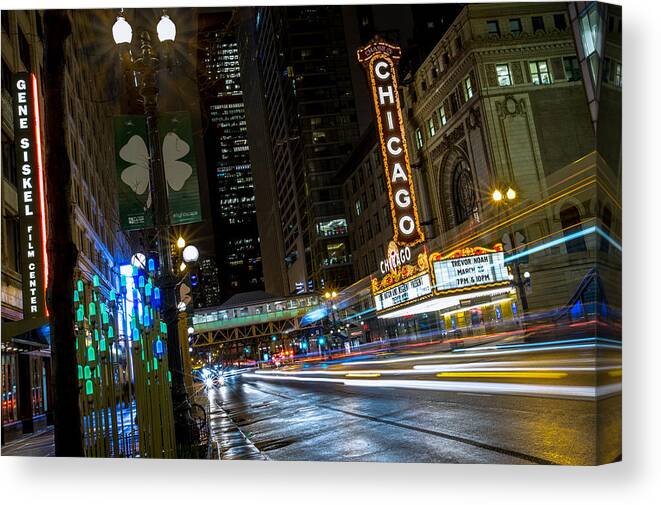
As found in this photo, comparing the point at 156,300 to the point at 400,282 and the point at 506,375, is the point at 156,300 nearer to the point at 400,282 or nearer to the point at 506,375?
the point at 506,375

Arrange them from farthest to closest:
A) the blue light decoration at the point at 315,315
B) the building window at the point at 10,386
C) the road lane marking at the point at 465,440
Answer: the building window at the point at 10,386, the blue light decoration at the point at 315,315, the road lane marking at the point at 465,440

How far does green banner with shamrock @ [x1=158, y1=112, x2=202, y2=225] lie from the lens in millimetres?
11047

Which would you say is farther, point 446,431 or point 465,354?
point 465,354

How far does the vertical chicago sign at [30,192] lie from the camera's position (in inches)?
520

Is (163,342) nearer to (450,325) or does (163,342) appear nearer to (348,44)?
(450,325)

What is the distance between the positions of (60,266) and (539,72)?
34.4ft

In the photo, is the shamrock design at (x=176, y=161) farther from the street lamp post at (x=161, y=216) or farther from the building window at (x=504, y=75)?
the building window at (x=504, y=75)

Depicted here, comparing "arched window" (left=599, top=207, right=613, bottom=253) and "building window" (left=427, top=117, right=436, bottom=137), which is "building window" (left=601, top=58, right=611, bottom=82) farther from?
"building window" (left=427, top=117, right=436, bottom=137)

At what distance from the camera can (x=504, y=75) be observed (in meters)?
15.9

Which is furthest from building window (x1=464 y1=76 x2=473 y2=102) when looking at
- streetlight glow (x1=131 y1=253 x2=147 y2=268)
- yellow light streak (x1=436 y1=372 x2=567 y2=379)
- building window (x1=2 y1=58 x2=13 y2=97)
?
building window (x1=2 y1=58 x2=13 y2=97)

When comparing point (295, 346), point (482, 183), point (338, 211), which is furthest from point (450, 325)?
point (295, 346)

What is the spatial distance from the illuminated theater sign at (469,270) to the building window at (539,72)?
10.4 m

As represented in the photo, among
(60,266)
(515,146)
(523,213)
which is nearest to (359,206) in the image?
(523,213)

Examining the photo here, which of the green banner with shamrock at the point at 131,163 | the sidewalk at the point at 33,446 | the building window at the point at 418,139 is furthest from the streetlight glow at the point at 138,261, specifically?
the building window at the point at 418,139
